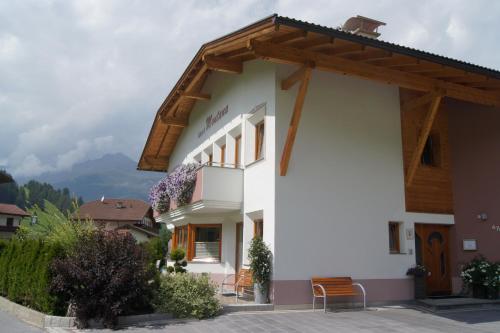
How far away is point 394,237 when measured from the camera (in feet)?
43.2

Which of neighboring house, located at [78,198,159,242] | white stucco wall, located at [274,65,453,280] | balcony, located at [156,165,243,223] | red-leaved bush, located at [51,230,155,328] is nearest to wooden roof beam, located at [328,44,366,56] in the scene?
white stucco wall, located at [274,65,453,280]

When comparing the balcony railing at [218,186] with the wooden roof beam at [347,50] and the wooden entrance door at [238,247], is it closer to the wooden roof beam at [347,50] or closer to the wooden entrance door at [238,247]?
the wooden entrance door at [238,247]

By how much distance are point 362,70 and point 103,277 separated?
24.5ft

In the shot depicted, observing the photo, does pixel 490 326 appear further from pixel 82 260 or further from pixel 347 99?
pixel 82 260

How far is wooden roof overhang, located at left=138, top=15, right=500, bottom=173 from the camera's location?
33.5 feet

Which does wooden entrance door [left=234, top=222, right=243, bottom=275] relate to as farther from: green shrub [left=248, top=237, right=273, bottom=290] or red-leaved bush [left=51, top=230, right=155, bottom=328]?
red-leaved bush [left=51, top=230, right=155, bottom=328]

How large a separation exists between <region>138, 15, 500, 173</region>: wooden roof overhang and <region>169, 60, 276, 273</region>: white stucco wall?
69cm

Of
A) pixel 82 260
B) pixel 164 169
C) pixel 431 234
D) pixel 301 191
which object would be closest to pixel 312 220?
pixel 301 191

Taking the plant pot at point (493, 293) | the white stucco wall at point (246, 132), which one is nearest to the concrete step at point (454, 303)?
the plant pot at point (493, 293)

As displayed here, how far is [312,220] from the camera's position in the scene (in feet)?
38.7

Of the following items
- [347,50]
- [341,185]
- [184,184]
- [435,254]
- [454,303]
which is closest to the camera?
[347,50]

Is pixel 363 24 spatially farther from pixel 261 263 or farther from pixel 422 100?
pixel 261 263

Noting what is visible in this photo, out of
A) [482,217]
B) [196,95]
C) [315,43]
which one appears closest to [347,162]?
[315,43]

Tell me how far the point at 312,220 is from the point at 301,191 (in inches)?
30.4
